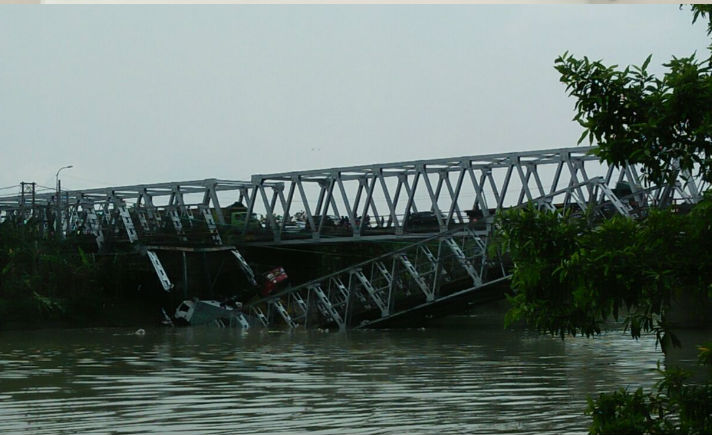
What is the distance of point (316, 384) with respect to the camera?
23.1m

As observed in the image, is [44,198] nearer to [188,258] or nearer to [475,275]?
[188,258]

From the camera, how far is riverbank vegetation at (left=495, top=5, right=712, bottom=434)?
8.29 m

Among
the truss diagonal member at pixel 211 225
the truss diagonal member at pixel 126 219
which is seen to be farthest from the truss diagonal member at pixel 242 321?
the truss diagonal member at pixel 126 219

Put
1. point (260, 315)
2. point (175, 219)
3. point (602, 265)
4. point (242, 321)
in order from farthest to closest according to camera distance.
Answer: point (175, 219) < point (242, 321) < point (260, 315) < point (602, 265)

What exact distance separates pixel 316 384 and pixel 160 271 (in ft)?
139

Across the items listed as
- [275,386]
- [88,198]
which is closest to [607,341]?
[275,386]

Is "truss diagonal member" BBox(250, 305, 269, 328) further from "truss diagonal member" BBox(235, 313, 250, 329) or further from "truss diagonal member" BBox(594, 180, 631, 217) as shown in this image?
"truss diagonal member" BBox(594, 180, 631, 217)

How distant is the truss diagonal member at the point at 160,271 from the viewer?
63103 millimetres

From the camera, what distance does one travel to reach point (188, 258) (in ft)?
221

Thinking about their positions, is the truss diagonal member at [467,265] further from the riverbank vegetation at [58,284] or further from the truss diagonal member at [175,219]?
the truss diagonal member at [175,219]

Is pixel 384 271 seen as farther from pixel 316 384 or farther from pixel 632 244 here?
pixel 632 244

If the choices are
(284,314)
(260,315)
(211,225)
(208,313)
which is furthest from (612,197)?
(211,225)

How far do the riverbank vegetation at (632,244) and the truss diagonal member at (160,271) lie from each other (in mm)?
55260

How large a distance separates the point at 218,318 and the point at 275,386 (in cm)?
3705
